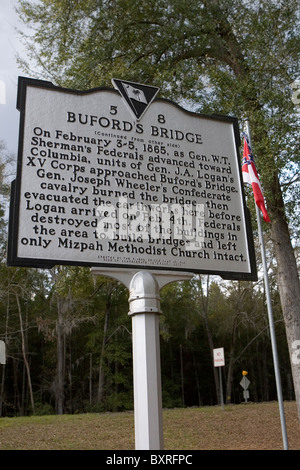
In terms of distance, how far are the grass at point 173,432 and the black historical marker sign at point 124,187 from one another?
353 inches

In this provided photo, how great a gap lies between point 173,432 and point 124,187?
11.2m

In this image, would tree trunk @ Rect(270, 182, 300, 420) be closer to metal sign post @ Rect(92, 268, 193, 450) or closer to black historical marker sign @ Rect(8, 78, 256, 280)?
black historical marker sign @ Rect(8, 78, 256, 280)

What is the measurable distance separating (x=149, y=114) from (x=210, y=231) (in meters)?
1.16

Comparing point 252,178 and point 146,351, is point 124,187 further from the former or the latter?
point 252,178

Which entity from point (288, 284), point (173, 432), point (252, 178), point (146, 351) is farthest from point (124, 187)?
point (173, 432)

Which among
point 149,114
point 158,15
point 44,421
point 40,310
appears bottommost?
point 44,421

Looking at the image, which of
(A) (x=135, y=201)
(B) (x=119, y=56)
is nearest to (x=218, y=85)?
(B) (x=119, y=56)

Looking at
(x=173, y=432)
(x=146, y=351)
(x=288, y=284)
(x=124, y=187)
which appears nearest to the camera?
(x=146, y=351)

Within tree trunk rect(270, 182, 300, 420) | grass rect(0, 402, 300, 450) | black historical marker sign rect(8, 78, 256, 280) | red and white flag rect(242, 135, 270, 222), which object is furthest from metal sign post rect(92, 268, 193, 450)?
grass rect(0, 402, 300, 450)

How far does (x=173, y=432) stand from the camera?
43.4 ft

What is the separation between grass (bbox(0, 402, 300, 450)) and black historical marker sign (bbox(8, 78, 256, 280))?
8963mm

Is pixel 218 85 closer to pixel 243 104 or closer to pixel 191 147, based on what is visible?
pixel 243 104

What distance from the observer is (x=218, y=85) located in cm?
1088

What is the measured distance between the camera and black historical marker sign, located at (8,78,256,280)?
3.46 meters
